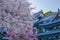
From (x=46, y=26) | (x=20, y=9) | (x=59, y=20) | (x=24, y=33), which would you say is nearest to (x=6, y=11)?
(x=20, y=9)

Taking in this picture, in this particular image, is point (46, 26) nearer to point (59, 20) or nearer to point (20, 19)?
point (59, 20)

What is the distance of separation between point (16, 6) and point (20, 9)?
9.9 inches

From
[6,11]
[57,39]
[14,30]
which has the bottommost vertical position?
[57,39]

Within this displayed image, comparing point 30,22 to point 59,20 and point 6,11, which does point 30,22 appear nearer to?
point 6,11

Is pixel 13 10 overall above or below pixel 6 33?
above

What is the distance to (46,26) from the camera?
11.1 metres

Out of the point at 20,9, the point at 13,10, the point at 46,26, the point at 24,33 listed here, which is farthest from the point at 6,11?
the point at 46,26

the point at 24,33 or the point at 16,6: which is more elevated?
the point at 16,6

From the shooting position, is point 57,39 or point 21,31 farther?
point 57,39

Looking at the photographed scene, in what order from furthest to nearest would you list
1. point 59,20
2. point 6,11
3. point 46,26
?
point 46,26, point 59,20, point 6,11

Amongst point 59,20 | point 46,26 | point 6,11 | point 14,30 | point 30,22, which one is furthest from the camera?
point 46,26

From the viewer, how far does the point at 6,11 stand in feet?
19.2

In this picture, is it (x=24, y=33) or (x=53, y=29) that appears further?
(x=53, y=29)

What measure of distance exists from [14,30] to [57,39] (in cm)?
435
